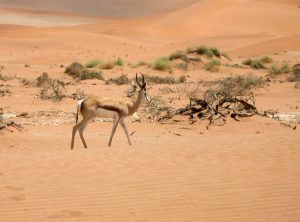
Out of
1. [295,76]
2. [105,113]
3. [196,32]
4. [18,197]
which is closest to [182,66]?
[295,76]

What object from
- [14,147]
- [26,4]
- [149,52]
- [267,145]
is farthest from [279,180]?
[26,4]

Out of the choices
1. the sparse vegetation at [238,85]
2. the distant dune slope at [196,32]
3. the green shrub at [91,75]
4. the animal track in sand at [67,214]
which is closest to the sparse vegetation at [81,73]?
the green shrub at [91,75]

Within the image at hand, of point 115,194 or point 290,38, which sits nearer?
point 115,194

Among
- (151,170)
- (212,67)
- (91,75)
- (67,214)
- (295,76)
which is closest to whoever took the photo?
(67,214)

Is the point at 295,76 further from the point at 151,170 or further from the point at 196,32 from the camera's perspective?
the point at 196,32

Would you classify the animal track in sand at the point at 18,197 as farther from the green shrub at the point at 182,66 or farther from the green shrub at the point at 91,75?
the green shrub at the point at 182,66

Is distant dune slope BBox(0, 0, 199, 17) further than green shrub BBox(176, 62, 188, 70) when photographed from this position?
Yes

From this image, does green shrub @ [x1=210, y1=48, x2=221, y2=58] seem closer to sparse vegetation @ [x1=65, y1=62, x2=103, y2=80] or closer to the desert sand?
sparse vegetation @ [x1=65, y1=62, x2=103, y2=80]

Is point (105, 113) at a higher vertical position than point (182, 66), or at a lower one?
higher

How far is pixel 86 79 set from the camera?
2716cm

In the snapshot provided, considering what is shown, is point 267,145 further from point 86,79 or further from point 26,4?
point 26,4

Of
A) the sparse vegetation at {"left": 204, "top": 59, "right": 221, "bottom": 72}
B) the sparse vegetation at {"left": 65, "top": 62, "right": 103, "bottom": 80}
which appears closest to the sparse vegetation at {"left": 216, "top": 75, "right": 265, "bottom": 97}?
the sparse vegetation at {"left": 65, "top": 62, "right": 103, "bottom": 80}

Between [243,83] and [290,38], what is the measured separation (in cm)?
3419

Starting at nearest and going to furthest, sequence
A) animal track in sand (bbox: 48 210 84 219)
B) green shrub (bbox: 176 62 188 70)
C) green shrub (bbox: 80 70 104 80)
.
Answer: animal track in sand (bbox: 48 210 84 219)
green shrub (bbox: 80 70 104 80)
green shrub (bbox: 176 62 188 70)
